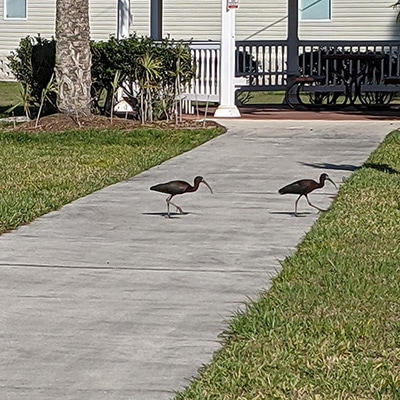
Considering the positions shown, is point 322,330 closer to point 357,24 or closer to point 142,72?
point 142,72

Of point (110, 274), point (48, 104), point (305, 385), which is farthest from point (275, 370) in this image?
point (48, 104)

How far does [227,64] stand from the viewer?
18297mm

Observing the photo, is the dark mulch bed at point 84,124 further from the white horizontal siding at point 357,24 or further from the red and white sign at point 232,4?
the white horizontal siding at point 357,24

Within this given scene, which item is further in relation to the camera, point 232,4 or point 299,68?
point 299,68

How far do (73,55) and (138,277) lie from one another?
9.52 meters

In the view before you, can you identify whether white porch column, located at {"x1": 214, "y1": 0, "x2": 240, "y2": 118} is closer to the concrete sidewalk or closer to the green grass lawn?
the green grass lawn

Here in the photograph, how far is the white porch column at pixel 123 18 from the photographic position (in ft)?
66.3

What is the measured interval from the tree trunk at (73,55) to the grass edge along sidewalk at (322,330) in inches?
333

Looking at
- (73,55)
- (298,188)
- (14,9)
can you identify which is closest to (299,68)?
(73,55)

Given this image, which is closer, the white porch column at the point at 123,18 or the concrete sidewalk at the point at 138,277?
the concrete sidewalk at the point at 138,277

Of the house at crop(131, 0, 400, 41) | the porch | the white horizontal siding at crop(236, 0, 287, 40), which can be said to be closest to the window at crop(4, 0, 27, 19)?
the house at crop(131, 0, 400, 41)

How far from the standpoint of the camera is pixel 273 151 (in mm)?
13836

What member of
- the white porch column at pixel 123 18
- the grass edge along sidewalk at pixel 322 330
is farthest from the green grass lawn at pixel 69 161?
the white porch column at pixel 123 18

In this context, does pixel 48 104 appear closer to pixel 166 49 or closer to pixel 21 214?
pixel 166 49
